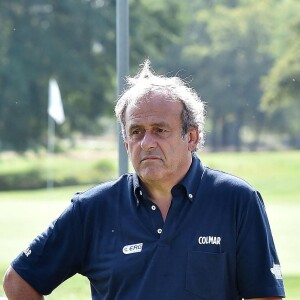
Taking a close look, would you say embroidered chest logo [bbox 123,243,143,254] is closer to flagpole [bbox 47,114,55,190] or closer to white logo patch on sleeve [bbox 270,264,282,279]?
white logo patch on sleeve [bbox 270,264,282,279]

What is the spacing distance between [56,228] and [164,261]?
0.36m

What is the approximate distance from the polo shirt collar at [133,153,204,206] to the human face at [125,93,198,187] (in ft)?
0.08

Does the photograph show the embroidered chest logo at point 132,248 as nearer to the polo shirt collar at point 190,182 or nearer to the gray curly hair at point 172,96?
the polo shirt collar at point 190,182

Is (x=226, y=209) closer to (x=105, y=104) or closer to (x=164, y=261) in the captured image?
(x=164, y=261)

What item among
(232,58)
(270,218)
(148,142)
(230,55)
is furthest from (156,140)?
(230,55)

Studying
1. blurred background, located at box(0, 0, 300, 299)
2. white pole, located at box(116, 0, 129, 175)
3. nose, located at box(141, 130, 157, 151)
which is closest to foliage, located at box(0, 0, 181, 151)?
blurred background, located at box(0, 0, 300, 299)

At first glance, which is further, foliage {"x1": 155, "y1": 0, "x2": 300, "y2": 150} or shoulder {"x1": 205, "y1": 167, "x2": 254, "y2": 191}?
foliage {"x1": 155, "y1": 0, "x2": 300, "y2": 150}

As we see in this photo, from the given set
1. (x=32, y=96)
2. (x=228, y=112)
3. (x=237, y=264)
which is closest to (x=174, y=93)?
(x=237, y=264)

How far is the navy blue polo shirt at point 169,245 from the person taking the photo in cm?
238

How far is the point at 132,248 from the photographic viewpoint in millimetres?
2441

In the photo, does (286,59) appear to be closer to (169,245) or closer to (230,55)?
(230,55)

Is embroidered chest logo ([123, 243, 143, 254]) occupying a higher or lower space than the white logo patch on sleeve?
higher

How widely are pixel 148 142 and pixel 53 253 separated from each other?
43 centimetres

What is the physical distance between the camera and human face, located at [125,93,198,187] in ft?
8.11
